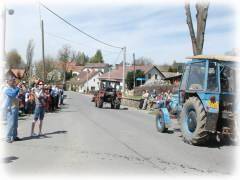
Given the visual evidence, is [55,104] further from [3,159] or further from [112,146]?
[3,159]

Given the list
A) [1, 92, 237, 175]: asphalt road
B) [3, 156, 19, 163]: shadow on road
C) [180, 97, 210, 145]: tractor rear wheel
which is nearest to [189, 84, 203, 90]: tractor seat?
[180, 97, 210, 145]: tractor rear wheel

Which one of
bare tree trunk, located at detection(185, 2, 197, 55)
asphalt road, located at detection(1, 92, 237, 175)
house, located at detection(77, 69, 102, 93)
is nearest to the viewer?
asphalt road, located at detection(1, 92, 237, 175)

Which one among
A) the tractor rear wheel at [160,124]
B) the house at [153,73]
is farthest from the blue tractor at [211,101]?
the house at [153,73]

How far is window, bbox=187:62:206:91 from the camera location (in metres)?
12.2

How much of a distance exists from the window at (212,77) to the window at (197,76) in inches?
10.2

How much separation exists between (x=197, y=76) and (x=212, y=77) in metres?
0.77

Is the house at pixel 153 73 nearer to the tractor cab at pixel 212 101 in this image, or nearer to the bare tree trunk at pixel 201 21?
the bare tree trunk at pixel 201 21

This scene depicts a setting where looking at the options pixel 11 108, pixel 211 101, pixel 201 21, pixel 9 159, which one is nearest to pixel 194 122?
pixel 211 101

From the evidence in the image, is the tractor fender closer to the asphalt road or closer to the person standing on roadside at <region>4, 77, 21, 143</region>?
the asphalt road

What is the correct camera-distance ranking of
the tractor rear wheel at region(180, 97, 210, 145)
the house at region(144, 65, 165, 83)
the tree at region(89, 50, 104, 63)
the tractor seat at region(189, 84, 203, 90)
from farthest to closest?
the tree at region(89, 50, 104, 63)
the house at region(144, 65, 165, 83)
the tractor seat at region(189, 84, 203, 90)
the tractor rear wheel at region(180, 97, 210, 145)

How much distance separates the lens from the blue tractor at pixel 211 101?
11.4m

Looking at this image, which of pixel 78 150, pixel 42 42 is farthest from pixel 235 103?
pixel 42 42

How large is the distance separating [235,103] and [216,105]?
1.62 feet

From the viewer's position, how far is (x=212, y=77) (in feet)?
38.7
